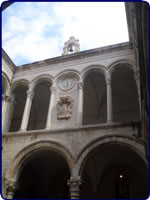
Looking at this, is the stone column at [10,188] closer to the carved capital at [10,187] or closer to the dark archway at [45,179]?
the carved capital at [10,187]

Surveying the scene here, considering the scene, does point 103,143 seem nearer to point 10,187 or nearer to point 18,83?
point 10,187

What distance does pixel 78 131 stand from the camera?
322 inches

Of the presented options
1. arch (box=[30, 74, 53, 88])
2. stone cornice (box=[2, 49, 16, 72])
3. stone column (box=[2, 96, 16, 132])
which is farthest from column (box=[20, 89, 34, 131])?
stone cornice (box=[2, 49, 16, 72])

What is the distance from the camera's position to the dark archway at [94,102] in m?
11.8

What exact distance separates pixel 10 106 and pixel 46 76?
2.41m

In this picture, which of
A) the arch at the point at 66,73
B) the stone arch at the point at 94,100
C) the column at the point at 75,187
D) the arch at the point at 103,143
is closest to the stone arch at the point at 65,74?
the arch at the point at 66,73

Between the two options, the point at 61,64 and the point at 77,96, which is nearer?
the point at 77,96

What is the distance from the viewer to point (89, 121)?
1231 cm

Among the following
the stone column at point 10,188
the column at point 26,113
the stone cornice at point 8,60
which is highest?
the stone cornice at point 8,60

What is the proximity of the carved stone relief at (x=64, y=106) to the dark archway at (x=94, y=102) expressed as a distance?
2.53 metres

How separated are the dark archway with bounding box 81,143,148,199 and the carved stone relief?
8.00ft

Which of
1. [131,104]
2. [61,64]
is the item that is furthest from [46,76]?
[131,104]

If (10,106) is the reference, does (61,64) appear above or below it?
above

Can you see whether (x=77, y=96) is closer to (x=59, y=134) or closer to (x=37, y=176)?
(x=59, y=134)
